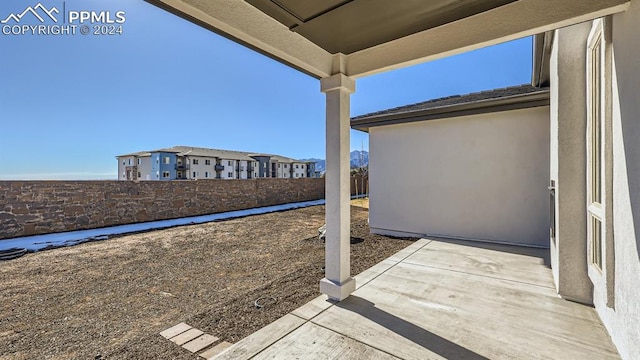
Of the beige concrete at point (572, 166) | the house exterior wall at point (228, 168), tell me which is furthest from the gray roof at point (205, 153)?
the beige concrete at point (572, 166)

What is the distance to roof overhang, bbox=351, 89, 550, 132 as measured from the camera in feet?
16.2

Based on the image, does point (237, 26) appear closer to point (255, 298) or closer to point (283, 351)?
point (283, 351)

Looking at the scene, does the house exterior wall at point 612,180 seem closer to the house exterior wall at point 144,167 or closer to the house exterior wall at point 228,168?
the house exterior wall at point 228,168

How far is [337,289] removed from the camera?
119 inches

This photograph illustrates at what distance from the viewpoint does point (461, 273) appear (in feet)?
12.7

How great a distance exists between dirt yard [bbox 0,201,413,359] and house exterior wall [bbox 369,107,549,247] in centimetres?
110

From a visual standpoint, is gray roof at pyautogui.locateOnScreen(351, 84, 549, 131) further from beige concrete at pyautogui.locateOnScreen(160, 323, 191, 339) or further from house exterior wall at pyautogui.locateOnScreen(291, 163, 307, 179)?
house exterior wall at pyautogui.locateOnScreen(291, 163, 307, 179)

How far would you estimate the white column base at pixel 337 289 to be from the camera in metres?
3.00

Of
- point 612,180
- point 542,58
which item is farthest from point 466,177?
point 612,180

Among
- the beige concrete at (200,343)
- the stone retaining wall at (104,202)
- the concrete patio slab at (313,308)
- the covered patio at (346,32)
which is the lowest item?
the beige concrete at (200,343)

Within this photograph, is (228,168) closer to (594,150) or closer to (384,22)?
(384,22)

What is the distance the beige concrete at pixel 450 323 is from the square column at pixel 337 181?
288 mm

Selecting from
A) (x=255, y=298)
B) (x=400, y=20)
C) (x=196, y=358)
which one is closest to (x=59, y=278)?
(x=255, y=298)

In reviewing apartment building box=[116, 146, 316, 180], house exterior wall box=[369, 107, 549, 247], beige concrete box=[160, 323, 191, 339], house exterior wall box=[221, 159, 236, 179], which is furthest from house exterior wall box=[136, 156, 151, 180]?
beige concrete box=[160, 323, 191, 339]
